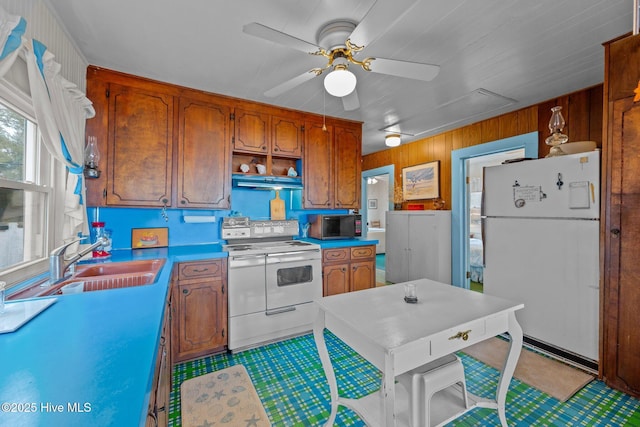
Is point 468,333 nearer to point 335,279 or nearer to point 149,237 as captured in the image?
point 335,279

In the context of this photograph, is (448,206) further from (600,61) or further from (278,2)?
(278,2)

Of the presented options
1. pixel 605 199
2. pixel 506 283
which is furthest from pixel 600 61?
pixel 506 283

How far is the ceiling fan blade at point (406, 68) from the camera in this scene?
5.47ft

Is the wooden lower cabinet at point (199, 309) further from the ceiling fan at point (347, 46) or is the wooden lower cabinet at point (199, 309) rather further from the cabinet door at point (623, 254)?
the cabinet door at point (623, 254)

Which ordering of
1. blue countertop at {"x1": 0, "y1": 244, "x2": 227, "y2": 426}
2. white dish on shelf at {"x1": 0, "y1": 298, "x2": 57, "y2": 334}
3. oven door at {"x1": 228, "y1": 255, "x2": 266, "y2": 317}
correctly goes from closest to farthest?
1. blue countertop at {"x1": 0, "y1": 244, "x2": 227, "y2": 426}
2. white dish on shelf at {"x1": 0, "y1": 298, "x2": 57, "y2": 334}
3. oven door at {"x1": 228, "y1": 255, "x2": 266, "y2": 317}

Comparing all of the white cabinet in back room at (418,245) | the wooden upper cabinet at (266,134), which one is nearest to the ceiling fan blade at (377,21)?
the wooden upper cabinet at (266,134)

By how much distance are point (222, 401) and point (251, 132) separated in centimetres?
243

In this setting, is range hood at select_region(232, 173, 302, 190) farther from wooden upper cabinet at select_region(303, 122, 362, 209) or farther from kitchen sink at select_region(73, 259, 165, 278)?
kitchen sink at select_region(73, 259, 165, 278)

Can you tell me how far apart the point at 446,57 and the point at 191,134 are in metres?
2.34

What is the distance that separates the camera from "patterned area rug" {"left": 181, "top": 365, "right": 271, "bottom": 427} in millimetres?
1700

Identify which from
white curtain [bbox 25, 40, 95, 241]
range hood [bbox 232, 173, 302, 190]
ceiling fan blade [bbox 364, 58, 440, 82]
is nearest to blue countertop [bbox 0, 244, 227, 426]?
white curtain [bbox 25, 40, 95, 241]

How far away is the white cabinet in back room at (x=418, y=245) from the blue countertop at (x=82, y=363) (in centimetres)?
356

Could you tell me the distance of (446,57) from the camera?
214 cm

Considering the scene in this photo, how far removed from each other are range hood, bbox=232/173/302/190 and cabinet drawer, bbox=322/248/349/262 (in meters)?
0.84
